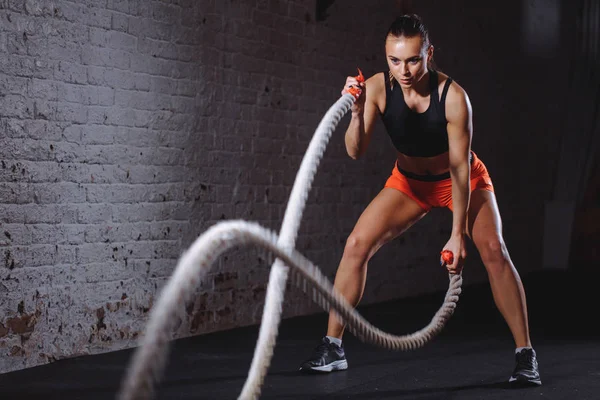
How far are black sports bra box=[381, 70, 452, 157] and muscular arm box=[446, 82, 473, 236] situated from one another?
0.04m

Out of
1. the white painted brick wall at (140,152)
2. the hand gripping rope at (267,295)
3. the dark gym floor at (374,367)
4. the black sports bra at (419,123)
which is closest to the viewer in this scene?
the hand gripping rope at (267,295)

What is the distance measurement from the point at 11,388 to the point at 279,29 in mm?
2805

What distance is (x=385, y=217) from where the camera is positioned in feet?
→ 11.3

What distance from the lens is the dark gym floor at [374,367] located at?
3.37m

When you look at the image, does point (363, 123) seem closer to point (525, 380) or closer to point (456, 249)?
point (456, 249)

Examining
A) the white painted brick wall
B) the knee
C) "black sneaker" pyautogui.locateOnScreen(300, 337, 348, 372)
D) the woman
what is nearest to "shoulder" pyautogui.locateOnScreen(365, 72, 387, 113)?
the woman

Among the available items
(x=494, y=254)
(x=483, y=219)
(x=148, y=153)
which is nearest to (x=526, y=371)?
(x=494, y=254)

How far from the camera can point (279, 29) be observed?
5.28 m

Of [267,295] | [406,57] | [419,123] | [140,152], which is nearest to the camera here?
[267,295]

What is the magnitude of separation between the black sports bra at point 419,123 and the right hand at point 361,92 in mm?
197

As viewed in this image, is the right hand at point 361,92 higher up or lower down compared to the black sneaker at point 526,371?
higher up

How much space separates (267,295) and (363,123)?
3.13 ft

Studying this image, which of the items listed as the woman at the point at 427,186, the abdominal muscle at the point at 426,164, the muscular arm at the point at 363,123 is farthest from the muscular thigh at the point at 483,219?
the muscular arm at the point at 363,123

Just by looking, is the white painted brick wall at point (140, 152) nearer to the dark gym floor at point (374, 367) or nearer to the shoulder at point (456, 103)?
the dark gym floor at point (374, 367)
